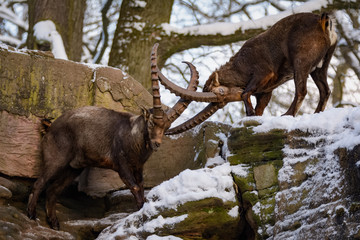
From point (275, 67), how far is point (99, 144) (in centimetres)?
249

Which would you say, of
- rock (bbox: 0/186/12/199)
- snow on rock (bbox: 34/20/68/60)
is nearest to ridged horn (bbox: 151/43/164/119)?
rock (bbox: 0/186/12/199)

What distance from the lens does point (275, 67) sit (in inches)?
272

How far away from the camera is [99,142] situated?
6.74 metres

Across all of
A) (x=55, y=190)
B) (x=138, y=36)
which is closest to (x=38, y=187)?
(x=55, y=190)

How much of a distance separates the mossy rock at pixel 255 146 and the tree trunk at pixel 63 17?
209 inches

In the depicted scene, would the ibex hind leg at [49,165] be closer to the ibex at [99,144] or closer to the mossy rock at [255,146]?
the ibex at [99,144]

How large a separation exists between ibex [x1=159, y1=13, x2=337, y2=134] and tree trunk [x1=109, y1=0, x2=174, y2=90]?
335 cm

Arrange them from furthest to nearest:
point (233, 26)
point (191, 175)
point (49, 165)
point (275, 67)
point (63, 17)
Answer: point (233, 26), point (63, 17), point (275, 67), point (49, 165), point (191, 175)

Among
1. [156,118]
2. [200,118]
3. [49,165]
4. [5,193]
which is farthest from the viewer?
[200,118]

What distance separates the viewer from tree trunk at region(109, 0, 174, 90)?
1043 centimetres

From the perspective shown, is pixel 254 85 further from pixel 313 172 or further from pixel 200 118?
pixel 313 172

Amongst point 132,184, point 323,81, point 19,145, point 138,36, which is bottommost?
point 132,184

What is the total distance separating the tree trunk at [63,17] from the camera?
1005cm

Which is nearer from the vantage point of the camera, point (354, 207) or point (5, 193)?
point (354, 207)
